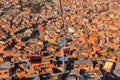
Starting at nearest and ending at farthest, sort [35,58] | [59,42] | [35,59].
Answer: [35,59] < [35,58] < [59,42]

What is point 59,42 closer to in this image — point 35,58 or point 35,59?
point 35,58

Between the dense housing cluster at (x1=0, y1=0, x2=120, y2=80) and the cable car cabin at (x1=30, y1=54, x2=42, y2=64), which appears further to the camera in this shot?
the cable car cabin at (x1=30, y1=54, x2=42, y2=64)

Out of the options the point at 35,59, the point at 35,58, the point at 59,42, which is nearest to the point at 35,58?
the point at 35,58

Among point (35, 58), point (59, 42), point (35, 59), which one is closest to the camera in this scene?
point (35, 59)

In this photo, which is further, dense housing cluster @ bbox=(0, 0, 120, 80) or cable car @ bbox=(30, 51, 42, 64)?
cable car @ bbox=(30, 51, 42, 64)

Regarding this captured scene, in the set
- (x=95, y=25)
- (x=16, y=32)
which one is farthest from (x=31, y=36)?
(x=95, y=25)

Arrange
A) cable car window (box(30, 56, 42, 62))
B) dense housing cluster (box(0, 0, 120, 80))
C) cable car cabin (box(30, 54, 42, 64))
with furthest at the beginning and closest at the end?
1. cable car window (box(30, 56, 42, 62))
2. cable car cabin (box(30, 54, 42, 64))
3. dense housing cluster (box(0, 0, 120, 80))

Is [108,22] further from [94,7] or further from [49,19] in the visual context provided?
[94,7]

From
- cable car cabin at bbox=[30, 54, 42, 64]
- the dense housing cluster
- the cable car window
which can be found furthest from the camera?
the cable car window

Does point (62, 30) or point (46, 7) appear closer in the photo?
point (62, 30)

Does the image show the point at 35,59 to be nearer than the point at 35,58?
Yes

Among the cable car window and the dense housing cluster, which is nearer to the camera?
the dense housing cluster
